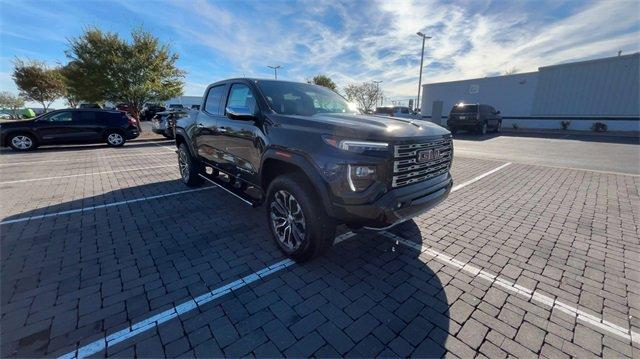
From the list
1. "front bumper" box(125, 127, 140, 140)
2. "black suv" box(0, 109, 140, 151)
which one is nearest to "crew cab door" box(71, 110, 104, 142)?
"black suv" box(0, 109, 140, 151)

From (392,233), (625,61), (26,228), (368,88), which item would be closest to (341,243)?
(392,233)

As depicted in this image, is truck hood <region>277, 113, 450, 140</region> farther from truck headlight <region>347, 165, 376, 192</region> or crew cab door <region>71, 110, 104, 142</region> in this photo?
crew cab door <region>71, 110, 104, 142</region>

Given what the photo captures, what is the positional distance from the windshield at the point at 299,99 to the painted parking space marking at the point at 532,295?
210cm

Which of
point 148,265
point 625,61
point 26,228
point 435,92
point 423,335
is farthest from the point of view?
point 435,92

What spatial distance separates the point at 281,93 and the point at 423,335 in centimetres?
319

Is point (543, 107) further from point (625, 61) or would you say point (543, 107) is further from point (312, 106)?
point (312, 106)

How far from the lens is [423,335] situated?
84.7 inches

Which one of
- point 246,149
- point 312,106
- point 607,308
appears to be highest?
point 312,106

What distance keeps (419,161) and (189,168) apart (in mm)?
4949

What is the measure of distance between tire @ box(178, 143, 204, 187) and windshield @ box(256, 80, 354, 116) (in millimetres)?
2886

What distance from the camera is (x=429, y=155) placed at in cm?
296

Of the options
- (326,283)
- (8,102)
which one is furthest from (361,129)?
(8,102)

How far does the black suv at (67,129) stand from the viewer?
11.4 m

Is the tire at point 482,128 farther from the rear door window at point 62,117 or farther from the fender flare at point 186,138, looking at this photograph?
the rear door window at point 62,117
